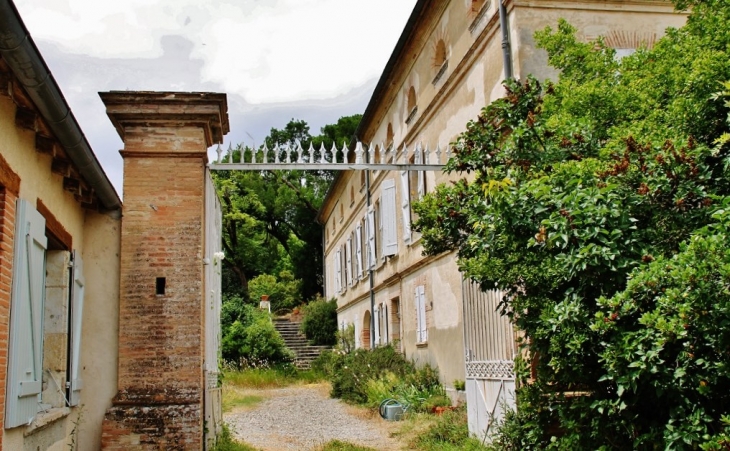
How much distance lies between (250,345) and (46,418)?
18269 mm

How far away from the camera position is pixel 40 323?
6.34 metres

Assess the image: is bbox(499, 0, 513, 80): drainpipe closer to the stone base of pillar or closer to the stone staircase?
the stone base of pillar

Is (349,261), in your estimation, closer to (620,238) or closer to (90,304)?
(90,304)

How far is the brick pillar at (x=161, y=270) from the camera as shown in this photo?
25.2 ft

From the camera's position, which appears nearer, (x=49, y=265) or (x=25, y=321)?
(x=25, y=321)

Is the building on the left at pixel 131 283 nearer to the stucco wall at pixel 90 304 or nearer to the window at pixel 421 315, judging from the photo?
the stucco wall at pixel 90 304

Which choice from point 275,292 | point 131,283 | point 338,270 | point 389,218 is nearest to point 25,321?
point 131,283

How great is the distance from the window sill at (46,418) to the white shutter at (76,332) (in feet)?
0.81

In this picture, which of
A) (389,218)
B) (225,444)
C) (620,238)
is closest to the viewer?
(620,238)

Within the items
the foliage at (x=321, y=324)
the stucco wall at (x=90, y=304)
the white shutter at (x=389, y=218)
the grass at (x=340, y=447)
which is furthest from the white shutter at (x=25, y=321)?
the foliage at (x=321, y=324)

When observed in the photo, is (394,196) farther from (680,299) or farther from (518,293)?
(680,299)

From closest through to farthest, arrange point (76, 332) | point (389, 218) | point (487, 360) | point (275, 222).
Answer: point (76, 332)
point (487, 360)
point (389, 218)
point (275, 222)

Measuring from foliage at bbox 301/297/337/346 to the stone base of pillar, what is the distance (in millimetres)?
21817

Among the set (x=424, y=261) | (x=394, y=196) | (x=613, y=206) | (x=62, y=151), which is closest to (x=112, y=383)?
(x=62, y=151)
